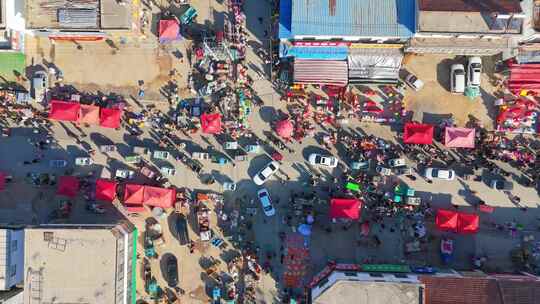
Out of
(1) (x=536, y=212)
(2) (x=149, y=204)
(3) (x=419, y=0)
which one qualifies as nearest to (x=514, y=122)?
(1) (x=536, y=212)

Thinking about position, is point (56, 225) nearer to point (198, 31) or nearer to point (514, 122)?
point (198, 31)

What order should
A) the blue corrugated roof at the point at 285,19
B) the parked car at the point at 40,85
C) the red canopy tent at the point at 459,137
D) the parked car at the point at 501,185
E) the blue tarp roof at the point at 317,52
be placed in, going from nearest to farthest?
the blue corrugated roof at the point at 285,19
the blue tarp roof at the point at 317,52
the red canopy tent at the point at 459,137
the parked car at the point at 501,185
the parked car at the point at 40,85

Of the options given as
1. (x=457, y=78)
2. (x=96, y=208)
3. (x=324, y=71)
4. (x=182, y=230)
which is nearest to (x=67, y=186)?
(x=96, y=208)

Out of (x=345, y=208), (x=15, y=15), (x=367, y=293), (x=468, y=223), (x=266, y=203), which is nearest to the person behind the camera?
(x=367, y=293)

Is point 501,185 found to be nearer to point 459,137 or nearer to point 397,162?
point 459,137

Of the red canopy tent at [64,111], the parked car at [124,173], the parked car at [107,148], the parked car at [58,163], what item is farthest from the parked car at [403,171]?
the parked car at [58,163]

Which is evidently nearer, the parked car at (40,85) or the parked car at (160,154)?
the parked car at (160,154)

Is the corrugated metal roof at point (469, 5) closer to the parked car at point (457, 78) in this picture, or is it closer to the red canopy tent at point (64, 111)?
the parked car at point (457, 78)
